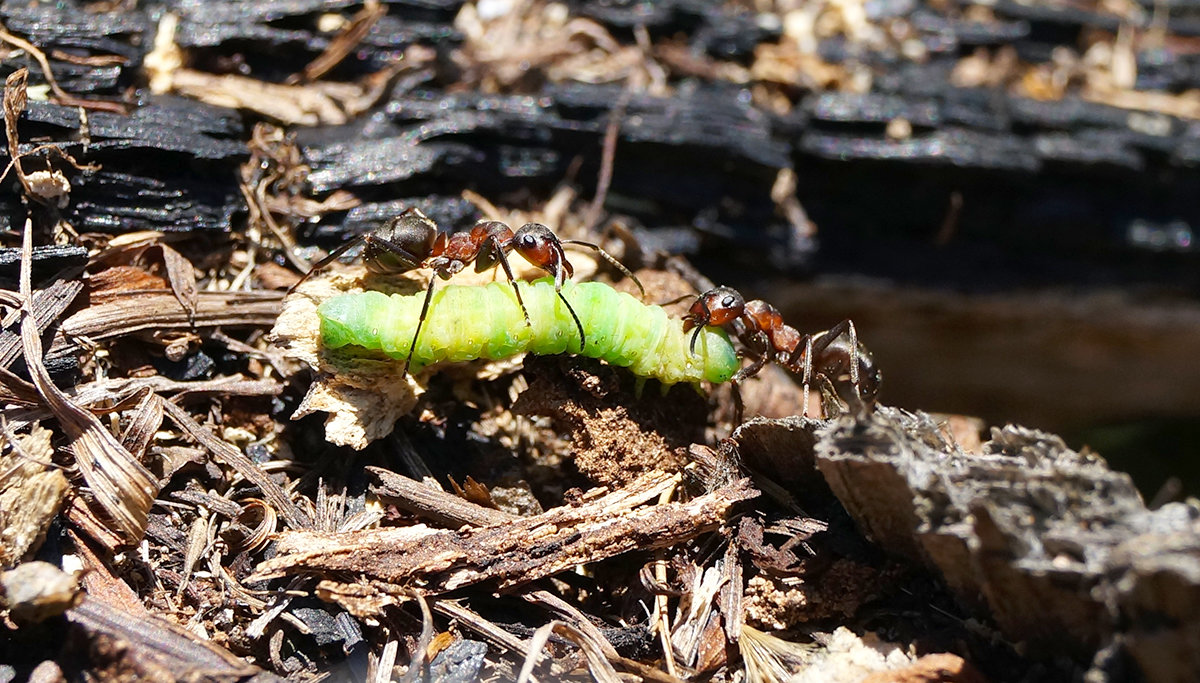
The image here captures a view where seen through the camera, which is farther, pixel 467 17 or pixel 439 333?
pixel 467 17

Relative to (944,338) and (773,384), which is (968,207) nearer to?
(944,338)

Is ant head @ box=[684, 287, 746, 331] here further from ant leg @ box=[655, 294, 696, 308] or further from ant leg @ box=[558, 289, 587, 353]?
ant leg @ box=[558, 289, 587, 353]

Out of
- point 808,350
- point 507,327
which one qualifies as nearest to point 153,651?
point 507,327

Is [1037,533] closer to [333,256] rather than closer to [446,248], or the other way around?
[446,248]

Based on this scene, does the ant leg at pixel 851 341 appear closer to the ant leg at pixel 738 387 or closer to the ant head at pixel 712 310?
the ant leg at pixel 738 387

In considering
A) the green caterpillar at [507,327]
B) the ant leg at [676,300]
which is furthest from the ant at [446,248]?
the ant leg at [676,300]

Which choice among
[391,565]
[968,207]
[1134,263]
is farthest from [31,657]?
[1134,263]
